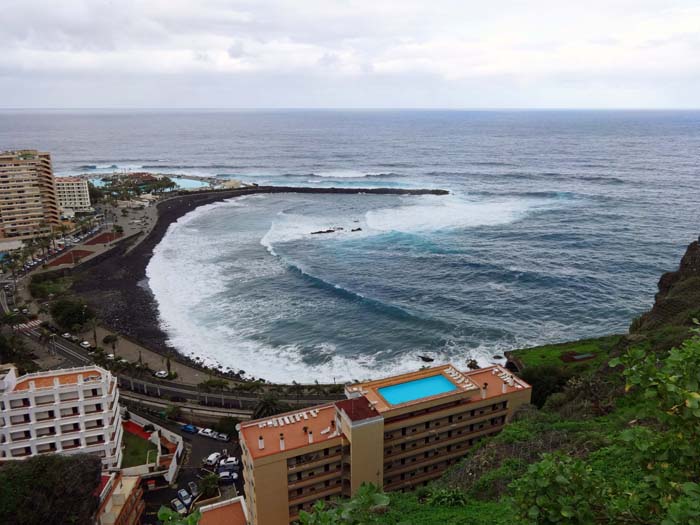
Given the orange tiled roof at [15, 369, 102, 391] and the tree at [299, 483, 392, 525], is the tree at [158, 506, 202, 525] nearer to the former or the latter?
the tree at [299, 483, 392, 525]

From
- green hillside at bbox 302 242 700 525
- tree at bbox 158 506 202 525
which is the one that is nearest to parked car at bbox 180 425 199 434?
green hillside at bbox 302 242 700 525

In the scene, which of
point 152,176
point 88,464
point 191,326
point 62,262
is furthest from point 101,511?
point 152,176

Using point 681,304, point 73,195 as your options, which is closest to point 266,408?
point 681,304

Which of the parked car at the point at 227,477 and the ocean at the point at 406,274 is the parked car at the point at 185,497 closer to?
the parked car at the point at 227,477

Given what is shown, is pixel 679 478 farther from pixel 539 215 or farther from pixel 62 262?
pixel 539 215

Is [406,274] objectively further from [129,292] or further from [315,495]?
[315,495]

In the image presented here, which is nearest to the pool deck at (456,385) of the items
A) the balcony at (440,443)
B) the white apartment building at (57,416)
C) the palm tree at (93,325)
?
the balcony at (440,443)
